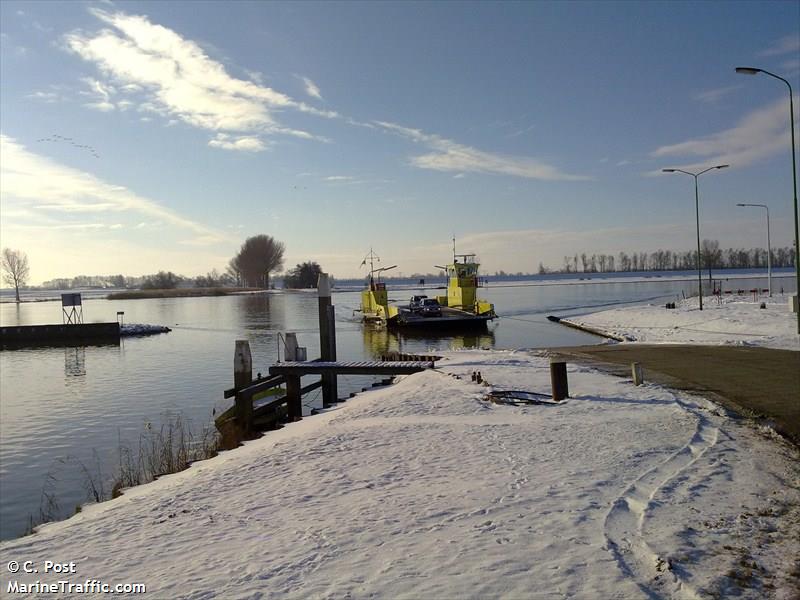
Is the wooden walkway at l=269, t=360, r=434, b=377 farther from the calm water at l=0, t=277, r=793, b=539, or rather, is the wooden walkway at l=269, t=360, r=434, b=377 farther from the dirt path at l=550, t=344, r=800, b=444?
the dirt path at l=550, t=344, r=800, b=444

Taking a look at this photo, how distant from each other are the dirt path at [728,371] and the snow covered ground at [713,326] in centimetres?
281

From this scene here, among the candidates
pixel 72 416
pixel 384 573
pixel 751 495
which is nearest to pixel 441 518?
pixel 384 573

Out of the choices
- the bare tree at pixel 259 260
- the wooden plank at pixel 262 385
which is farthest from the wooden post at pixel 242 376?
the bare tree at pixel 259 260

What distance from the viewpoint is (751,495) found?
684 cm

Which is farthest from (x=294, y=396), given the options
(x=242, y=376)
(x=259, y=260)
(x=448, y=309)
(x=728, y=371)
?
(x=259, y=260)

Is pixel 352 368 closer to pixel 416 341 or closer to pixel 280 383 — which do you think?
pixel 280 383

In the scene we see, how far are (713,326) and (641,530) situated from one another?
1103 inches

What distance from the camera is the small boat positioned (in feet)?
153

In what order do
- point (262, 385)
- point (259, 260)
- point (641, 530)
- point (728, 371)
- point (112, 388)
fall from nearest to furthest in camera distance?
1. point (641, 530)
2. point (728, 371)
3. point (262, 385)
4. point (112, 388)
5. point (259, 260)

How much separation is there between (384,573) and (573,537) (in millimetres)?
2005

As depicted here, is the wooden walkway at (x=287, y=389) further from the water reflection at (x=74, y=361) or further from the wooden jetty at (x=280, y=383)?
the water reflection at (x=74, y=361)

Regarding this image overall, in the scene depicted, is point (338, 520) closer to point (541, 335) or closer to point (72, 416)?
point (72, 416)

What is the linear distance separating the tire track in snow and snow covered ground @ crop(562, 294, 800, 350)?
15.4 m

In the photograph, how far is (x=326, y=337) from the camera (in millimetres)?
21453
